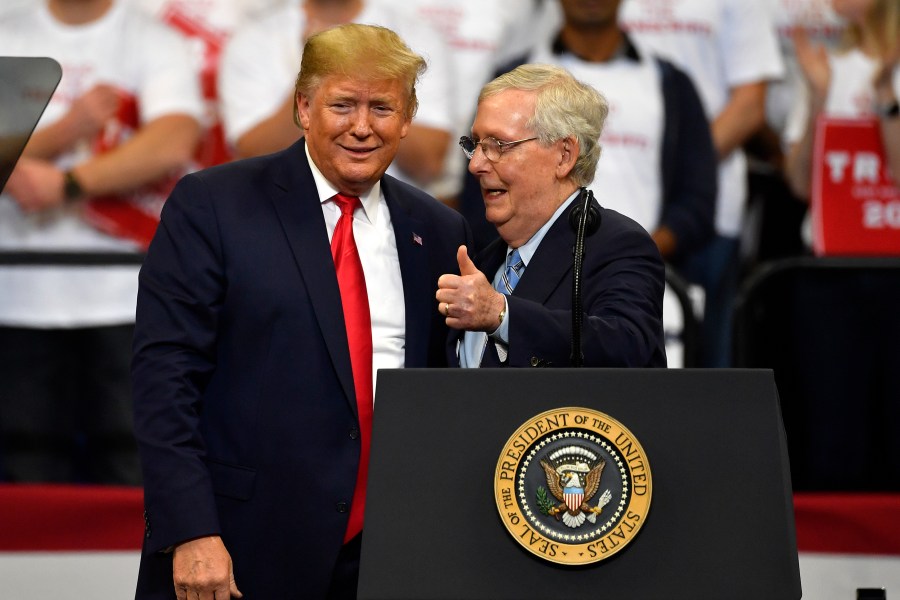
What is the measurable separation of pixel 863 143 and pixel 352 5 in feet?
5.95

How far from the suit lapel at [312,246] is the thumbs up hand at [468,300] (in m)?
0.34

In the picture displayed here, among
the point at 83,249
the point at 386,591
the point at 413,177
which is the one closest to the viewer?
the point at 386,591

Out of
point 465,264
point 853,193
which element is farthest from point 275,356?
point 853,193

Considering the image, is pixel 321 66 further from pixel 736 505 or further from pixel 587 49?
pixel 587 49

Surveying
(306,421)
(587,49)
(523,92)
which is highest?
(587,49)

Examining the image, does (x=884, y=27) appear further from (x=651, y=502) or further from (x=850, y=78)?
(x=651, y=502)

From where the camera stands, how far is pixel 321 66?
2.28m

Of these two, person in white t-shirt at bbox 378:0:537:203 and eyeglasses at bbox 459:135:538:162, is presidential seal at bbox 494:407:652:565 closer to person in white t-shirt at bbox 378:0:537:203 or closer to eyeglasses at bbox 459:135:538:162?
eyeglasses at bbox 459:135:538:162

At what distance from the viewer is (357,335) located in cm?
228

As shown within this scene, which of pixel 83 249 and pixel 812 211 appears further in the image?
pixel 812 211

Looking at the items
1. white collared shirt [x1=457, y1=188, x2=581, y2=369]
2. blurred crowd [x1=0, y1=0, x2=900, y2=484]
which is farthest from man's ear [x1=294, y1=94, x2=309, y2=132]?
blurred crowd [x1=0, y1=0, x2=900, y2=484]

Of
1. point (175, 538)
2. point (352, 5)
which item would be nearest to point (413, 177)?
point (352, 5)

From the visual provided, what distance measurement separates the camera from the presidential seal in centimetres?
179

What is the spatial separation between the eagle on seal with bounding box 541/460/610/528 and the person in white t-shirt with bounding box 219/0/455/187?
8.29 ft
